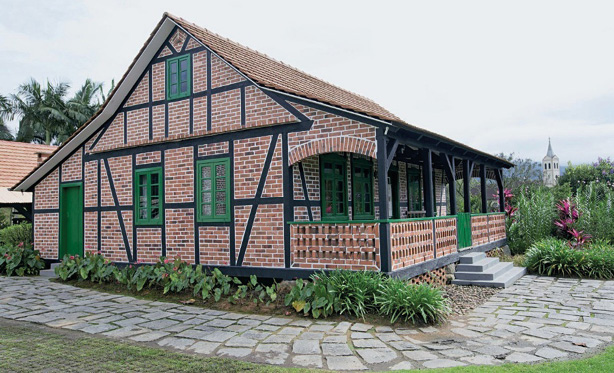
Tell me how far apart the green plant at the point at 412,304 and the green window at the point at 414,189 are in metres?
7.27

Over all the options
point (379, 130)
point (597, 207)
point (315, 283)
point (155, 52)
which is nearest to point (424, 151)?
point (379, 130)

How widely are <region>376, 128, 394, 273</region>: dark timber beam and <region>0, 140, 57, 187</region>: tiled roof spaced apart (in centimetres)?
1413

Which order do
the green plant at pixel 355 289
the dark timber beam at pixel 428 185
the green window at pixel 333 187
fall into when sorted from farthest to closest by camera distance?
the green window at pixel 333 187
the dark timber beam at pixel 428 185
the green plant at pixel 355 289

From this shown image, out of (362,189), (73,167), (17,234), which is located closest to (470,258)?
(362,189)

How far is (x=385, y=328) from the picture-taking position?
6312 millimetres

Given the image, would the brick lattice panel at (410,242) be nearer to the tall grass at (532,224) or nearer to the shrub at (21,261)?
the tall grass at (532,224)

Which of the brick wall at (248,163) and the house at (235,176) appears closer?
the house at (235,176)

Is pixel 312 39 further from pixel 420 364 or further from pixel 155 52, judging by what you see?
pixel 420 364

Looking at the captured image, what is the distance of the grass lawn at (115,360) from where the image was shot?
4.71 metres

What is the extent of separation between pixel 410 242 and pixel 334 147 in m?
2.11

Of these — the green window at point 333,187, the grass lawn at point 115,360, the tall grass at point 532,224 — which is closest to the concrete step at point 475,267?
the green window at point 333,187

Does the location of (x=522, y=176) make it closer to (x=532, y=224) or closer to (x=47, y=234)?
(x=532, y=224)

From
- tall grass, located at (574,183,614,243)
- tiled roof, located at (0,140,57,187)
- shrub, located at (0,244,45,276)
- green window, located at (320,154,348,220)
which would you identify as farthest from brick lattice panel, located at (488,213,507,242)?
tiled roof, located at (0,140,57,187)

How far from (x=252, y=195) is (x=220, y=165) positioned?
3.57 feet
